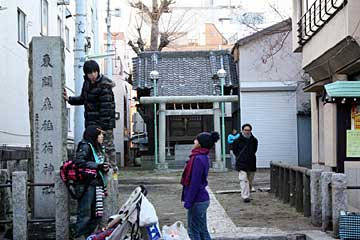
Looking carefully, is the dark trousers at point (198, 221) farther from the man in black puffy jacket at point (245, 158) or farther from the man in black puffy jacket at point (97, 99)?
the man in black puffy jacket at point (245, 158)

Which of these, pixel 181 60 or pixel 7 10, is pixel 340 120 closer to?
pixel 7 10

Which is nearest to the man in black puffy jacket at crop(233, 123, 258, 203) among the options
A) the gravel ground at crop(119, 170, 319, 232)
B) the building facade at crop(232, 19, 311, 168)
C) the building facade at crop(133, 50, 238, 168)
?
the gravel ground at crop(119, 170, 319, 232)

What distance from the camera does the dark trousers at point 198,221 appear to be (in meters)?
7.99

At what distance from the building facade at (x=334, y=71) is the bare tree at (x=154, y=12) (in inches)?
732

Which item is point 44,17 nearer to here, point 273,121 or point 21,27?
point 21,27

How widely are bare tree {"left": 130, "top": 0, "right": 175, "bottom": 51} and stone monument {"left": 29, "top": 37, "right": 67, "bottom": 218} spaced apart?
25.5 m

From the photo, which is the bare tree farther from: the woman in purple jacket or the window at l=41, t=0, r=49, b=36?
the woman in purple jacket

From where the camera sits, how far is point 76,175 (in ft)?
27.6

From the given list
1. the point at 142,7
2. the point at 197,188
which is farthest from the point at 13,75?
the point at 142,7

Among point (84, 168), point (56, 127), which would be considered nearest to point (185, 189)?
point (84, 168)

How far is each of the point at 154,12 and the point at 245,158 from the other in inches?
880

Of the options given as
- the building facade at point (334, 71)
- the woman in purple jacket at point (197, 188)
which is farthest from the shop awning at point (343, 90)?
the woman in purple jacket at point (197, 188)

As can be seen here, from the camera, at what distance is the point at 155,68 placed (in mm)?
30703

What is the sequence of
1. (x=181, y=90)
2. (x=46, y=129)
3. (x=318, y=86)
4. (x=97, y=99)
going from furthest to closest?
(x=181, y=90) → (x=318, y=86) → (x=46, y=129) → (x=97, y=99)
